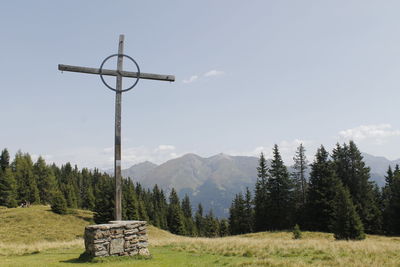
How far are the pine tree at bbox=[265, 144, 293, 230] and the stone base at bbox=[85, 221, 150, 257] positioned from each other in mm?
46416

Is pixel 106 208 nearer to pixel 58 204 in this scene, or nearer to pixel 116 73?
pixel 58 204

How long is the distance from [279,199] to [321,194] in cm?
884

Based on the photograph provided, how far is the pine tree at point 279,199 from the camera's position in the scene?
54.4 m

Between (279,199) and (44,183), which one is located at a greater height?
(44,183)

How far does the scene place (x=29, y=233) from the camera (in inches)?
1656

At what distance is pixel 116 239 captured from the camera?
11.9m

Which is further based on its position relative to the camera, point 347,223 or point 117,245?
point 347,223

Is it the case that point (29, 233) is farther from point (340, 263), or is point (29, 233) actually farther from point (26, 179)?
point (26, 179)

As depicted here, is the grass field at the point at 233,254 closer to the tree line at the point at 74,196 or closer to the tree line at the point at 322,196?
the tree line at the point at 322,196

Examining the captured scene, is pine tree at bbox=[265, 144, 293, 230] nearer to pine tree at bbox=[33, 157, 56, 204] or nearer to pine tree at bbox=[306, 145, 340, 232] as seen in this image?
pine tree at bbox=[306, 145, 340, 232]

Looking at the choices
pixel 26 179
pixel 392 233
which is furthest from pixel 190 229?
pixel 392 233

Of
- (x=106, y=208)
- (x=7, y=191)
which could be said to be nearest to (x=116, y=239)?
(x=106, y=208)

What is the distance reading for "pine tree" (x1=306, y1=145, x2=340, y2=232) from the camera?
4769 centimetres

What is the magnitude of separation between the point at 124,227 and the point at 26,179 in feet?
302
